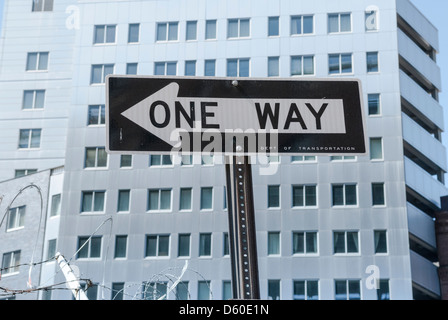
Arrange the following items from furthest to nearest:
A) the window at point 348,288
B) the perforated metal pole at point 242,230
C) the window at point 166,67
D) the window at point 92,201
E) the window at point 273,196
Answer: the window at point 166,67 → the window at point 92,201 → the window at point 273,196 → the window at point 348,288 → the perforated metal pole at point 242,230

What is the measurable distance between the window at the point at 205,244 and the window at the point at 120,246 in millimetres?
5853

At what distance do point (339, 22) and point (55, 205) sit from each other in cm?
2784

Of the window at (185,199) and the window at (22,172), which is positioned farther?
the window at (22,172)

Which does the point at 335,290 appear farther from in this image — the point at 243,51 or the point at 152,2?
the point at 152,2

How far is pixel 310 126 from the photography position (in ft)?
12.4

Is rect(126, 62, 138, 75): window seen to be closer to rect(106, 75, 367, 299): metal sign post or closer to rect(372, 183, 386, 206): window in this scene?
rect(372, 183, 386, 206): window

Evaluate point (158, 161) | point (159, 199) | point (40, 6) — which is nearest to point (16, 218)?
point (159, 199)

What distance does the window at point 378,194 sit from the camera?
60469 mm

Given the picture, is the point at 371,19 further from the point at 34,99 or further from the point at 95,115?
the point at 34,99

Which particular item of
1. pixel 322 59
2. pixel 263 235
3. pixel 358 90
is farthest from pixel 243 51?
pixel 358 90

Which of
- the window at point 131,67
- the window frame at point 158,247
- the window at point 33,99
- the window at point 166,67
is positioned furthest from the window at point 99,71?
the window frame at point 158,247

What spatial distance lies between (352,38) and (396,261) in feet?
61.8

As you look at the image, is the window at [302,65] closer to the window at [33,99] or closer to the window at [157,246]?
the window at [157,246]

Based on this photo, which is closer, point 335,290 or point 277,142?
point 277,142
